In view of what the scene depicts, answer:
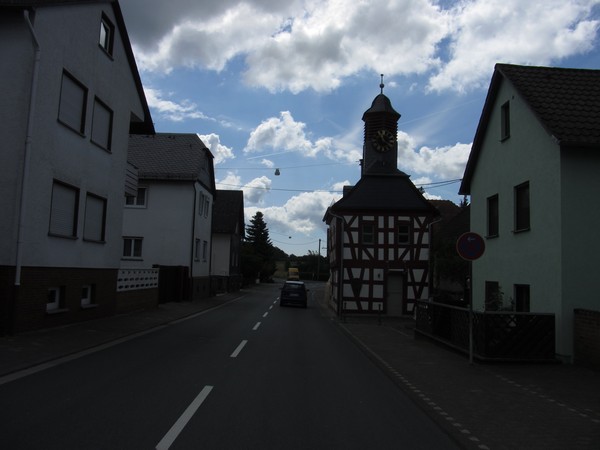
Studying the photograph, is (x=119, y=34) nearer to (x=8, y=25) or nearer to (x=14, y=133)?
(x=8, y=25)

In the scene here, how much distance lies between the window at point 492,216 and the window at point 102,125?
1215 cm

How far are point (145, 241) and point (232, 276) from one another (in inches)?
759

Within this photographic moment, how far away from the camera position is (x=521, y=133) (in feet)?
46.2

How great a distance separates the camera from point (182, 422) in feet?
19.0

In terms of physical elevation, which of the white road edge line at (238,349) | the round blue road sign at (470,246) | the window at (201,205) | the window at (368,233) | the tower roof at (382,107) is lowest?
the white road edge line at (238,349)

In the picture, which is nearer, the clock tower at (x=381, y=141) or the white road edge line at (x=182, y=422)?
the white road edge line at (x=182, y=422)

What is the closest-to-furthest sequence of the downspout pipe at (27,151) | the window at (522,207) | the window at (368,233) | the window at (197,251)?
the downspout pipe at (27,151) < the window at (522,207) < the window at (368,233) < the window at (197,251)

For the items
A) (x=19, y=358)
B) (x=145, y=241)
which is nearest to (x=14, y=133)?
(x=19, y=358)

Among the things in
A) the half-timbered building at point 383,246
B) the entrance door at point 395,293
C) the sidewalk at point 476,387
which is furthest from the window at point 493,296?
the entrance door at point 395,293

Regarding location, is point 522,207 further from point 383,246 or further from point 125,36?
point 383,246

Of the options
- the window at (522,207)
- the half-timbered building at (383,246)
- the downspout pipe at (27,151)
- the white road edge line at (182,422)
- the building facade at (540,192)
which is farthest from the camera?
the half-timbered building at (383,246)

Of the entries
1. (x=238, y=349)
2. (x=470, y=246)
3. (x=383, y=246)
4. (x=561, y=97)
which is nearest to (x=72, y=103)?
(x=238, y=349)

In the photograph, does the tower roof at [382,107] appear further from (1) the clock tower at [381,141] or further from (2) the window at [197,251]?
(2) the window at [197,251]

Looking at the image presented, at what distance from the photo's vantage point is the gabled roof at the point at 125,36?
12.3 meters
